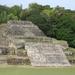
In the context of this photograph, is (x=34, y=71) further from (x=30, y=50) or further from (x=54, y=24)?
(x=54, y=24)

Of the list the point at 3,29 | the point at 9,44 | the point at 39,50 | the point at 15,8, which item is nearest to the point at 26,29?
the point at 3,29

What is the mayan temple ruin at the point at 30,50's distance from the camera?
26859mm

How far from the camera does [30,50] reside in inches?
1110

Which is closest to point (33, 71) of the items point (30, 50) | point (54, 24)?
point (30, 50)

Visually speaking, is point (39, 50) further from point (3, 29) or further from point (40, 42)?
point (3, 29)

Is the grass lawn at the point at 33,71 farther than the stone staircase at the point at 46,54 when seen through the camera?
No

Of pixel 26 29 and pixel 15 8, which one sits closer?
pixel 26 29

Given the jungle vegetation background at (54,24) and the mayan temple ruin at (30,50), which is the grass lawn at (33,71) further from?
the jungle vegetation background at (54,24)

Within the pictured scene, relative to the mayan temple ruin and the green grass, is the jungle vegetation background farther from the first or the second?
the green grass

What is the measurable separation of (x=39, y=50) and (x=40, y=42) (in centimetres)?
181

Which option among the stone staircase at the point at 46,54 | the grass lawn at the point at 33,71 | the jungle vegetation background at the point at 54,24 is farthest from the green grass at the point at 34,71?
the jungle vegetation background at the point at 54,24

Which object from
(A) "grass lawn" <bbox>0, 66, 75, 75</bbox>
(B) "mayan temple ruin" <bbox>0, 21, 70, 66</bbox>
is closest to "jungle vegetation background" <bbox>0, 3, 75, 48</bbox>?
(B) "mayan temple ruin" <bbox>0, 21, 70, 66</bbox>

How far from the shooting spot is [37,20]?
3847 cm

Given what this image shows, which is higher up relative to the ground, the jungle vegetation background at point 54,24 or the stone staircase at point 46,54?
the jungle vegetation background at point 54,24
